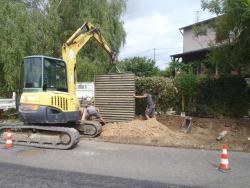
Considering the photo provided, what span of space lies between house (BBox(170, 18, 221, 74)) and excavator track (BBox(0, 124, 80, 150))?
976 cm

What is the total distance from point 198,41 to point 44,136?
19.4 meters

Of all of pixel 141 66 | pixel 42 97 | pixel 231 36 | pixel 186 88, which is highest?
pixel 141 66

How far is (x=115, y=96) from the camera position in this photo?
16.1m

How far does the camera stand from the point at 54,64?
12.6 meters

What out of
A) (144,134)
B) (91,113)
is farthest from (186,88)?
(91,113)

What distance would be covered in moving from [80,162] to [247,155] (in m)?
4.91

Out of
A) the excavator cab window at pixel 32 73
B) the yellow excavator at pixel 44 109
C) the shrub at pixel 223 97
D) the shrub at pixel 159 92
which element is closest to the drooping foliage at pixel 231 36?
the shrub at pixel 223 97

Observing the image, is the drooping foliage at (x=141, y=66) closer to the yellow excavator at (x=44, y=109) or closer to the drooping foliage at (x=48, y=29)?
the drooping foliage at (x=48, y=29)

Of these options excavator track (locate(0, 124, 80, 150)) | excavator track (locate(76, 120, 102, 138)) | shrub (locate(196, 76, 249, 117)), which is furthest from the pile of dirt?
shrub (locate(196, 76, 249, 117))

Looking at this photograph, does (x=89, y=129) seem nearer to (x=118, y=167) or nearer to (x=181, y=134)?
(x=181, y=134)

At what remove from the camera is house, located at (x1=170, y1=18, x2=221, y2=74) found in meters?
19.0

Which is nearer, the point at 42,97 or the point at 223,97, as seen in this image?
the point at 42,97

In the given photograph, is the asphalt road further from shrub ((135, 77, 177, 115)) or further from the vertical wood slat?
shrub ((135, 77, 177, 115))

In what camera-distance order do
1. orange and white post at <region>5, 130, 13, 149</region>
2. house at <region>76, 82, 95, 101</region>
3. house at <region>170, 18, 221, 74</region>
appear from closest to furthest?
orange and white post at <region>5, 130, 13, 149</region> < house at <region>170, 18, 221, 74</region> < house at <region>76, 82, 95, 101</region>
